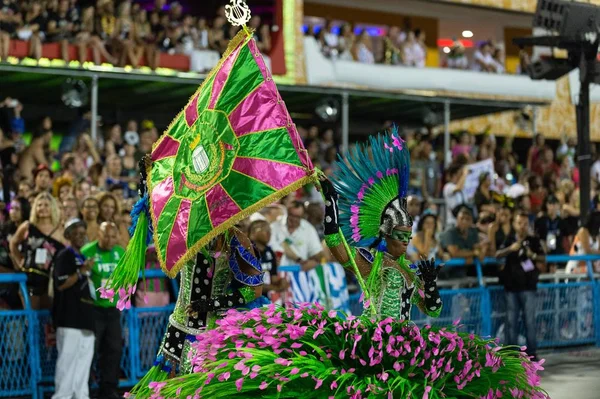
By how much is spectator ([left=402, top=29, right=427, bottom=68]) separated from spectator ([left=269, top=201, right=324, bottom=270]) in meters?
11.0

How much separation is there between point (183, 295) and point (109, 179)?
7.44m

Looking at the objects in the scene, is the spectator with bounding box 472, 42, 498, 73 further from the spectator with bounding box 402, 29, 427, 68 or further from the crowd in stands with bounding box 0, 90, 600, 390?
the crowd in stands with bounding box 0, 90, 600, 390

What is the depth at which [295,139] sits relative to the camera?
6.33 m

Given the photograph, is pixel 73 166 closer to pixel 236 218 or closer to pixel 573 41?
pixel 573 41

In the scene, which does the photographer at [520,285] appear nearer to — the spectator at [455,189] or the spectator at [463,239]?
the spectator at [463,239]

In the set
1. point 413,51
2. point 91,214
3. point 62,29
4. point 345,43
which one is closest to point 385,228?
point 91,214

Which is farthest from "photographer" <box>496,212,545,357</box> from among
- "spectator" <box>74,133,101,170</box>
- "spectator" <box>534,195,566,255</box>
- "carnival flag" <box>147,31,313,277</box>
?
"carnival flag" <box>147,31,313,277</box>

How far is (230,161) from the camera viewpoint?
638 centimetres

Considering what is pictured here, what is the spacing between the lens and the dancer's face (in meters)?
7.12

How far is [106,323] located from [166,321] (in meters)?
0.91

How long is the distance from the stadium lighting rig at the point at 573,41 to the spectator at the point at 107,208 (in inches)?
251

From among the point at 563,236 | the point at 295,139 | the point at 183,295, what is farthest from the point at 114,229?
the point at 563,236

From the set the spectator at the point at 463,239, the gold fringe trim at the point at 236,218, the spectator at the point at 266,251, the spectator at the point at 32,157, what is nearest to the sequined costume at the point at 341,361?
the gold fringe trim at the point at 236,218

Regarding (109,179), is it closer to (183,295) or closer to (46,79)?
(46,79)
